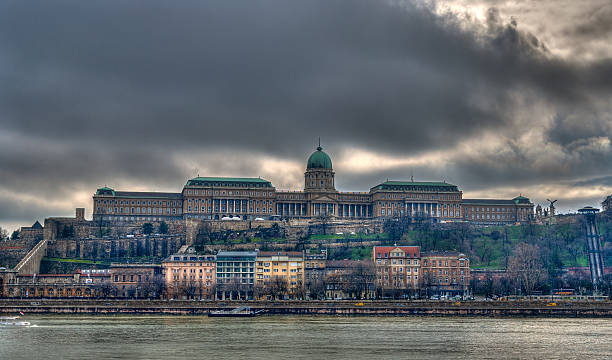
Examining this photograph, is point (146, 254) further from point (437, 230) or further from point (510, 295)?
point (510, 295)

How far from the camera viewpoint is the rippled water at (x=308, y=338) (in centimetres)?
6300

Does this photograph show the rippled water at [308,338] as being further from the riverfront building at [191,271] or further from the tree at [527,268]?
the tree at [527,268]

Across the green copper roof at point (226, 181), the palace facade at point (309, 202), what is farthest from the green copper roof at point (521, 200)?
the green copper roof at point (226, 181)

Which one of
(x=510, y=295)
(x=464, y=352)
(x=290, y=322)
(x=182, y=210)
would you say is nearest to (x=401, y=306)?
(x=290, y=322)

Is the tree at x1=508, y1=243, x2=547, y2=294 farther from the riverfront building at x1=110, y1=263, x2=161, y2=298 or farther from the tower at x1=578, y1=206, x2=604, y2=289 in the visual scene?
the riverfront building at x1=110, y1=263, x2=161, y2=298

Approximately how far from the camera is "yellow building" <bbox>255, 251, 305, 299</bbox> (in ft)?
387

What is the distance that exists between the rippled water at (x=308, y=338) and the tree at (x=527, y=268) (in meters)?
29.4

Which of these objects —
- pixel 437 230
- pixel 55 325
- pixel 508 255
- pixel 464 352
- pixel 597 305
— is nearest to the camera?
pixel 464 352

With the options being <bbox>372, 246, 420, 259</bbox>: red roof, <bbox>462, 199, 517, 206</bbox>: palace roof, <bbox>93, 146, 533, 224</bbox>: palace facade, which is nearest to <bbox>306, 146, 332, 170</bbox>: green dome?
<bbox>93, 146, 533, 224</bbox>: palace facade

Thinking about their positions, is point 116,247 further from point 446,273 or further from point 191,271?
point 446,273

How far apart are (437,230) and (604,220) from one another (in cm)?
2999

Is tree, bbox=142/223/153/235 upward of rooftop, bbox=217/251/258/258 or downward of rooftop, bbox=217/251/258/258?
upward

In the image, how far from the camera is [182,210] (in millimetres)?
175500

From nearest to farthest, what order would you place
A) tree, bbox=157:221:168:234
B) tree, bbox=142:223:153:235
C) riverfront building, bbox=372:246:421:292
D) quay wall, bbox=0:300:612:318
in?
quay wall, bbox=0:300:612:318 → riverfront building, bbox=372:246:421:292 → tree, bbox=157:221:168:234 → tree, bbox=142:223:153:235
